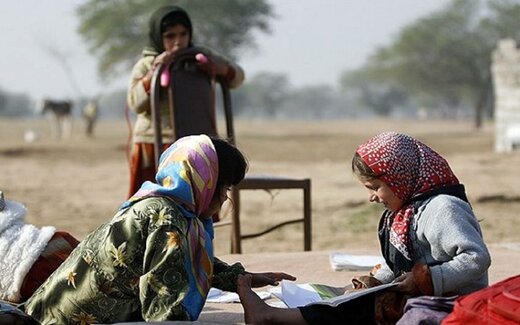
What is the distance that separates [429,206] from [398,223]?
15cm

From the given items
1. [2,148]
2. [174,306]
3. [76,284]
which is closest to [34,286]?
[76,284]

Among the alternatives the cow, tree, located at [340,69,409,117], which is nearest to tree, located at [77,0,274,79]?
the cow

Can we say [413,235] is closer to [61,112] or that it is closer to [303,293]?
[303,293]

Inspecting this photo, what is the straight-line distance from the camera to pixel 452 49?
146 ft

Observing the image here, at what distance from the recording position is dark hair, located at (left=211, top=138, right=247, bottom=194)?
275 centimetres

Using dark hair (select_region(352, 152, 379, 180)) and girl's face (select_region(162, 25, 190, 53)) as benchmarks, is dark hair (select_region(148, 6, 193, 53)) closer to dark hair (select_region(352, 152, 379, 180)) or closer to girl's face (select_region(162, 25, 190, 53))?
girl's face (select_region(162, 25, 190, 53))

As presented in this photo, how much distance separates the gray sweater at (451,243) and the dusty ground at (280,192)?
2.44 metres

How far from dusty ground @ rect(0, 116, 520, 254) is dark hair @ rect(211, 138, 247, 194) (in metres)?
2.71

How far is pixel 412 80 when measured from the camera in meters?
47.9

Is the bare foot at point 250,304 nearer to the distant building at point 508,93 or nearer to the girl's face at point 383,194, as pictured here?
the girl's face at point 383,194

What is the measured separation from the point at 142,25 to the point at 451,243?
32.0 metres

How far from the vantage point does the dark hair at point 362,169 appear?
115 inches

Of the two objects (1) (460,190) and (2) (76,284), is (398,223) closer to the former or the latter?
(1) (460,190)

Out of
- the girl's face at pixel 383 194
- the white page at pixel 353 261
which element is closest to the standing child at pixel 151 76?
the white page at pixel 353 261
